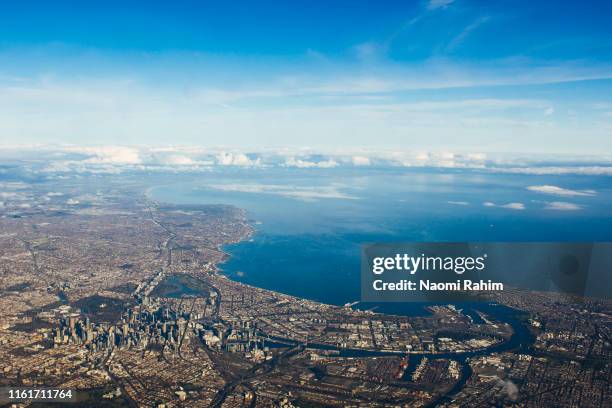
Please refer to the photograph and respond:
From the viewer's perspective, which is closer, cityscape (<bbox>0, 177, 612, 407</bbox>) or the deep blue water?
cityscape (<bbox>0, 177, 612, 407</bbox>)

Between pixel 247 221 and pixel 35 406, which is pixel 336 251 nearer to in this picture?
pixel 247 221

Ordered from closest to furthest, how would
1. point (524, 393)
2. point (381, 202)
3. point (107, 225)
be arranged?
point (524, 393), point (107, 225), point (381, 202)

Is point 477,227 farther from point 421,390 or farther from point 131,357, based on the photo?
point 131,357

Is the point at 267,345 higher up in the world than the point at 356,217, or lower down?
lower down

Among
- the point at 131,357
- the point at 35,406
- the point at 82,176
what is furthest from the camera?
the point at 82,176

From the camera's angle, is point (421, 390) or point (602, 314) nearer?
point (421, 390)

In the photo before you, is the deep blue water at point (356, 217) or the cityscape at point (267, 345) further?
the deep blue water at point (356, 217)

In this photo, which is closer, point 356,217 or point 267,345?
point 267,345

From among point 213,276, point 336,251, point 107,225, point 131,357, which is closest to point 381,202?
point 336,251
